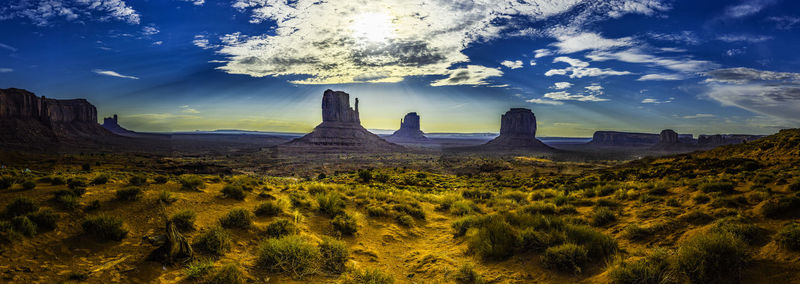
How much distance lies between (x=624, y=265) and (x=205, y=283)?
7.55m

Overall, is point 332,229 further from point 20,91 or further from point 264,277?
point 20,91

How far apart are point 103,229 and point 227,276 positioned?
3.41 meters

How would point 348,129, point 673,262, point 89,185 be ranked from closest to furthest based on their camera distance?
point 673,262 < point 89,185 < point 348,129

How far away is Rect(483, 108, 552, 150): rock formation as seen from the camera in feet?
477

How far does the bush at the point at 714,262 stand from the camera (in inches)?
165

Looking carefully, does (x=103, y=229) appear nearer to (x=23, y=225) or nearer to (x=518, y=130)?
(x=23, y=225)

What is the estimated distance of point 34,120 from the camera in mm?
96500

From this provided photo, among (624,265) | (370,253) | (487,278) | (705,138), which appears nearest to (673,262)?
(624,265)

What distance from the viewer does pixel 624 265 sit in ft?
16.3

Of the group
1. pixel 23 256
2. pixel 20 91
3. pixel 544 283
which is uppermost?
pixel 20 91

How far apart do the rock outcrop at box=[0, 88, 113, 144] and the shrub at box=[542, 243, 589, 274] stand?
12980cm

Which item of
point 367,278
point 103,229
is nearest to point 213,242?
point 103,229

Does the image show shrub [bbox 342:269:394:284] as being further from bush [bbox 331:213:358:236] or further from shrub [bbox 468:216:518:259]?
bush [bbox 331:213:358:236]

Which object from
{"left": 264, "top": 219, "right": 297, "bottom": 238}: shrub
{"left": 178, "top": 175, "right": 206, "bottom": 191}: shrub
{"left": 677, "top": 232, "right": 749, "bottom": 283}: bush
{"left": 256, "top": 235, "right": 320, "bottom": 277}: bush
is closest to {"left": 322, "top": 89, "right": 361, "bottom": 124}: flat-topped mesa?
{"left": 178, "top": 175, "right": 206, "bottom": 191}: shrub
